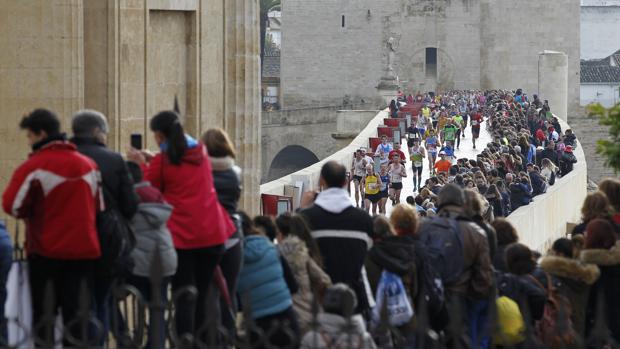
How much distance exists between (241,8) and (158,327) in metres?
7.14

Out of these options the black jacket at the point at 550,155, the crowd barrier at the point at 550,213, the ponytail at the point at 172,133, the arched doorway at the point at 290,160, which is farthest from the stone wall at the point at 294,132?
the ponytail at the point at 172,133

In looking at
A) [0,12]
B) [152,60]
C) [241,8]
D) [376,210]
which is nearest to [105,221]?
[0,12]

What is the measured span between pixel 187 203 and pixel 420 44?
60.7 m

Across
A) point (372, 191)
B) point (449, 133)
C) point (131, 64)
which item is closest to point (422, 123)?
point (449, 133)

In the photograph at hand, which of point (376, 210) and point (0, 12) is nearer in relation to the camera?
point (0, 12)

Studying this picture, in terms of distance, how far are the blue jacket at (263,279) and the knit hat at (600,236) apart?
2.00 metres

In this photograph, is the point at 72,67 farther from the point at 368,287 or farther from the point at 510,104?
the point at 510,104

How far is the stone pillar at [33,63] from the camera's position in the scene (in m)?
11.4

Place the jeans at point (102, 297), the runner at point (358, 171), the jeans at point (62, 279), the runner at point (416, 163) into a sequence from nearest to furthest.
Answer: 1. the jeans at point (62, 279)
2. the jeans at point (102, 297)
3. the runner at point (358, 171)
4. the runner at point (416, 163)

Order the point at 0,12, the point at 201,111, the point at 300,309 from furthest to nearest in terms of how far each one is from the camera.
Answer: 1. the point at 201,111
2. the point at 0,12
3. the point at 300,309

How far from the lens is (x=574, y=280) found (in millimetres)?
9227

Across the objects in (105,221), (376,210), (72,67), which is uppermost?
(72,67)

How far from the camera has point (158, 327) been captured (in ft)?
21.5

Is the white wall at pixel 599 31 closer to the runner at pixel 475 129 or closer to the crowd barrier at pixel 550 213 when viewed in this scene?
the runner at pixel 475 129
